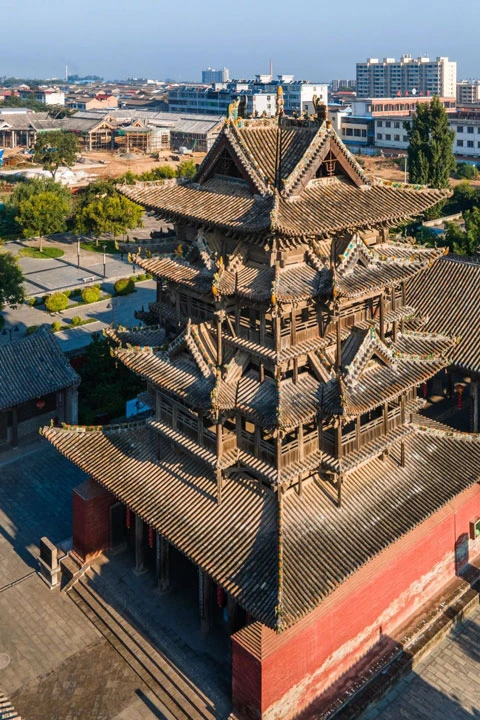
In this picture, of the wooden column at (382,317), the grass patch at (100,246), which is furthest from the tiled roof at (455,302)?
the grass patch at (100,246)

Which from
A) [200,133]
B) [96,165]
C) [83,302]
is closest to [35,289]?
[83,302]

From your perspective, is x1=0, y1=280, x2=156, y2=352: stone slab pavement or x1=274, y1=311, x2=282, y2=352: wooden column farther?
x1=0, y1=280, x2=156, y2=352: stone slab pavement

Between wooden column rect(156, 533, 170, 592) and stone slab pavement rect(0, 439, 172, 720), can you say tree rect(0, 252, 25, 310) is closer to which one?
stone slab pavement rect(0, 439, 172, 720)

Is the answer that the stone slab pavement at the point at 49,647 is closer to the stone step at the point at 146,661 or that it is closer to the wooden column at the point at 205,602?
the stone step at the point at 146,661

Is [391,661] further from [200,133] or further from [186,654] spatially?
[200,133]

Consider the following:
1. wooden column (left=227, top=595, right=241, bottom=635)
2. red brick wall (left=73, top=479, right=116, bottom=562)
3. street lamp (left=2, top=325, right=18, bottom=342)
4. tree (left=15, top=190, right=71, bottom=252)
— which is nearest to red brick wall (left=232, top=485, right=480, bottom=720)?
wooden column (left=227, top=595, right=241, bottom=635)

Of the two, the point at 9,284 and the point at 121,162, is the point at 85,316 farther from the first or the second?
the point at 121,162

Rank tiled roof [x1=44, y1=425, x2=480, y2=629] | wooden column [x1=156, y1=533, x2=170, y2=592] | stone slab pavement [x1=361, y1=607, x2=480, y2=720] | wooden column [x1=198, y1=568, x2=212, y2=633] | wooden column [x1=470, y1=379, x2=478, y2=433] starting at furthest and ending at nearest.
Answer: wooden column [x1=470, y1=379, x2=478, y2=433]
wooden column [x1=156, y1=533, x2=170, y2=592]
wooden column [x1=198, y1=568, x2=212, y2=633]
stone slab pavement [x1=361, y1=607, x2=480, y2=720]
tiled roof [x1=44, y1=425, x2=480, y2=629]
